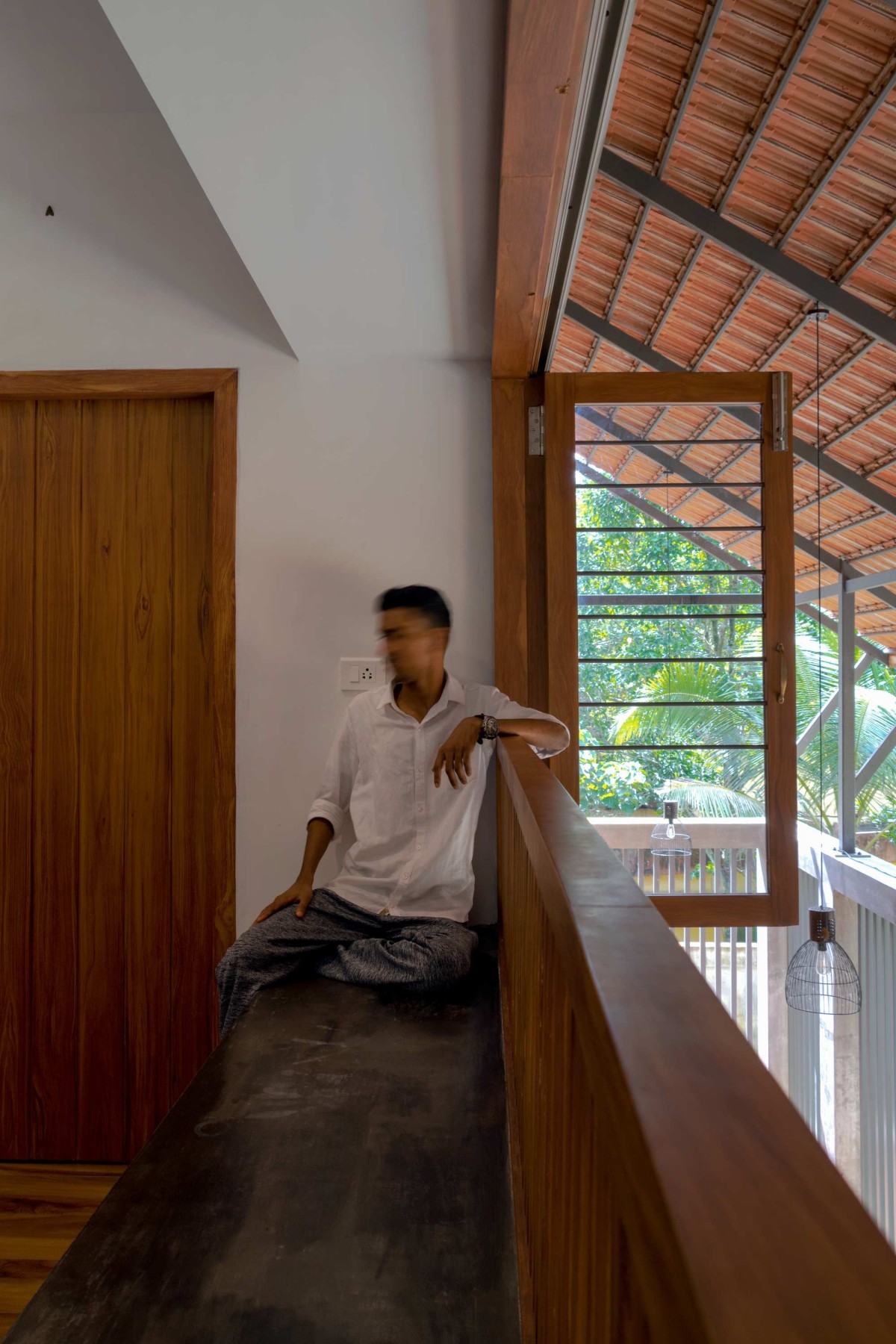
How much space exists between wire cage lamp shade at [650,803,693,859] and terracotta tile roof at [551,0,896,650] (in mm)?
773

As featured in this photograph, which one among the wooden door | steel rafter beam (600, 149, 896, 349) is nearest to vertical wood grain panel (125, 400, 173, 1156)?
the wooden door

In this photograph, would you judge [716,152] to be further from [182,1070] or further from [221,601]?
[182,1070]

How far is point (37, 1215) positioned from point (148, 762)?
121 centimetres

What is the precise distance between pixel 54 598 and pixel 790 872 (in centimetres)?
227

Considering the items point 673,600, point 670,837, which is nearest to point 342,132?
point 673,600

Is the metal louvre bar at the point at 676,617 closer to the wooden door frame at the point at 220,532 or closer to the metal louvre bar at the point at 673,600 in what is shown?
the metal louvre bar at the point at 673,600

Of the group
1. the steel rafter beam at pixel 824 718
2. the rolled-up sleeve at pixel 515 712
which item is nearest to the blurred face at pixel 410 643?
the rolled-up sleeve at pixel 515 712

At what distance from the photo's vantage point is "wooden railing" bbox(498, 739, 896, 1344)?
0.84 feet

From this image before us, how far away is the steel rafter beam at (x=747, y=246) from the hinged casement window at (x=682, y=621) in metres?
0.99

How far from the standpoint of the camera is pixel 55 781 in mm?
2709

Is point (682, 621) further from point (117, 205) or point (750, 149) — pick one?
point (117, 205)

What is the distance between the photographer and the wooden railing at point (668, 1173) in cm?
26

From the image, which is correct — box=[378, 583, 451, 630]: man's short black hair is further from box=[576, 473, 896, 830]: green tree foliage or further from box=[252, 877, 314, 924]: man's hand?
box=[252, 877, 314, 924]: man's hand

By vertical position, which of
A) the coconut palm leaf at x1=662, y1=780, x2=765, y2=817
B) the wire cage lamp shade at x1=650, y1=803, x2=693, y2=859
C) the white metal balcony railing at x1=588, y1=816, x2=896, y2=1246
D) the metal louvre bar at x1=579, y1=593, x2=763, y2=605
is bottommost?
the white metal balcony railing at x1=588, y1=816, x2=896, y2=1246
